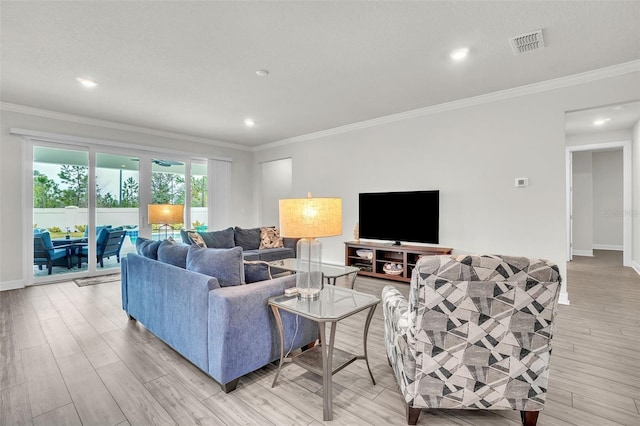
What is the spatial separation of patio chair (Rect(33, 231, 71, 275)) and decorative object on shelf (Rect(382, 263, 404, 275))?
5173 millimetres

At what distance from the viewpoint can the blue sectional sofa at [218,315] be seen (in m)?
1.93

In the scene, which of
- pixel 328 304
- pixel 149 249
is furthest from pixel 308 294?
pixel 149 249

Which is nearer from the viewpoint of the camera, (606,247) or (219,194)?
(219,194)

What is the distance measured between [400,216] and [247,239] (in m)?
2.68

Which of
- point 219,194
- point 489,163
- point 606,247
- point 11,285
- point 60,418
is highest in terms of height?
point 489,163

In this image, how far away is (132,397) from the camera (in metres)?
1.91

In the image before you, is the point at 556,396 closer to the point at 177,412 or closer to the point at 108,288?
the point at 177,412

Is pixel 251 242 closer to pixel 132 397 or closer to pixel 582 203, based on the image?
pixel 132 397

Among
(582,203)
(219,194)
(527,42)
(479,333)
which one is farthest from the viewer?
(582,203)

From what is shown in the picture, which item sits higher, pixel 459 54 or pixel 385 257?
pixel 459 54

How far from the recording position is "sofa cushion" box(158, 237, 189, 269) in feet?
8.39

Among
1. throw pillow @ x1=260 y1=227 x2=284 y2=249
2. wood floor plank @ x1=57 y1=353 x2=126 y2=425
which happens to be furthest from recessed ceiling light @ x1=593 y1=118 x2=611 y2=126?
wood floor plank @ x1=57 y1=353 x2=126 y2=425

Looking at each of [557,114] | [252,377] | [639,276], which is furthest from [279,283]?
[639,276]

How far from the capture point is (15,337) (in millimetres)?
2783
